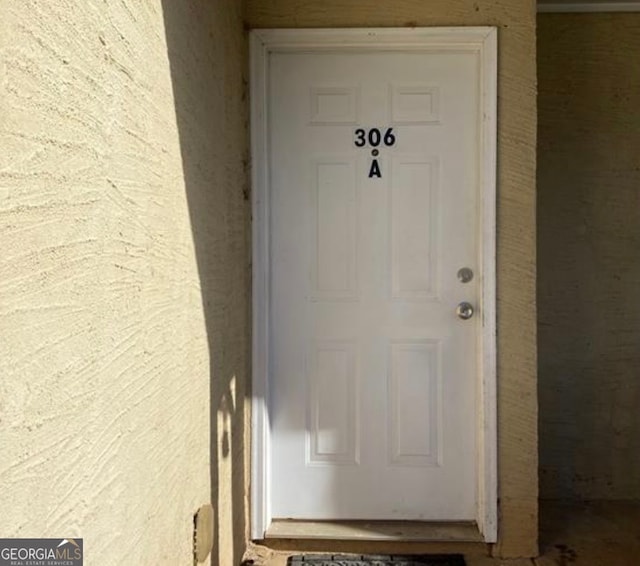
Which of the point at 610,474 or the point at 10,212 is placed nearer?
the point at 10,212

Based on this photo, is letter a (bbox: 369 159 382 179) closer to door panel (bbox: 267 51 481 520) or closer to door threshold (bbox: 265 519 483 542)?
door panel (bbox: 267 51 481 520)

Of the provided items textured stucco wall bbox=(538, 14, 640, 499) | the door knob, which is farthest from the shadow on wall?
textured stucco wall bbox=(538, 14, 640, 499)

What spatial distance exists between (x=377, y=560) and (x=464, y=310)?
100 centimetres

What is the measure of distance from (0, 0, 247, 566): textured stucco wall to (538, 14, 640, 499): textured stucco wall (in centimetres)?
169

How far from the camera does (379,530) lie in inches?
88.1

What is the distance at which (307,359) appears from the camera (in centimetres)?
231

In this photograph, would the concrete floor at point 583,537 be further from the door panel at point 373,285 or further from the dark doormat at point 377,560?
the door panel at point 373,285

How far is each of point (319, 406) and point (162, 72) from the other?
146 cm

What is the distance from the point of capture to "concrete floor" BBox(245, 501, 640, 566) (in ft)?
7.04

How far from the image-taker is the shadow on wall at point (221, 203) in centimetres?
149

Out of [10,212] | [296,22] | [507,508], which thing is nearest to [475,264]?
[507,508]

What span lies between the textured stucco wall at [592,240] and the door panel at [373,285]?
2.06 ft

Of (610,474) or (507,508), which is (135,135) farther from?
(610,474)

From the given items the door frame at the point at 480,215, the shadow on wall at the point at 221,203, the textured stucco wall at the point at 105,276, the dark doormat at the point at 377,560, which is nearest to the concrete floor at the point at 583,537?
the dark doormat at the point at 377,560
